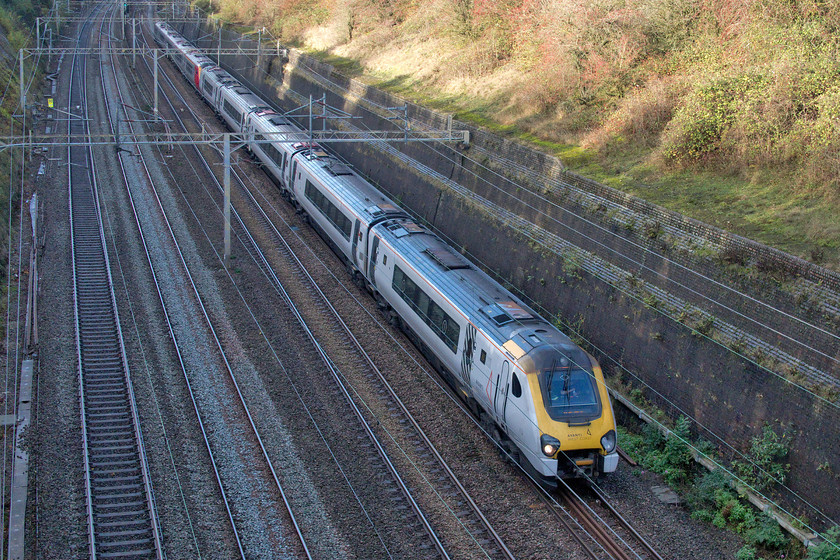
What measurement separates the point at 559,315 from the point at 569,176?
3716 millimetres

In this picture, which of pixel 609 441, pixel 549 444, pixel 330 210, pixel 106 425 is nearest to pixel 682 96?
pixel 330 210

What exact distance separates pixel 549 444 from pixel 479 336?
281 centimetres

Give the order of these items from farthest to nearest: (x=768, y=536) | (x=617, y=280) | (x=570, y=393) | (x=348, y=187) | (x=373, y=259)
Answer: (x=348, y=187)
(x=373, y=259)
(x=617, y=280)
(x=570, y=393)
(x=768, y=536)

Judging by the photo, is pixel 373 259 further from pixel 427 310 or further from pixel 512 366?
pixel 512 366

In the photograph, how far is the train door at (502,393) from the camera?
13.4 metres

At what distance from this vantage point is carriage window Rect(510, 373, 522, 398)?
1299cm

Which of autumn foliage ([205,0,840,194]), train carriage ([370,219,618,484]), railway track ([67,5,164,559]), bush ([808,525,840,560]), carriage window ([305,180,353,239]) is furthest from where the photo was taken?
carriage window ([305,180,353,239])

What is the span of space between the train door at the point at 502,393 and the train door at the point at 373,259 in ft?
22.4

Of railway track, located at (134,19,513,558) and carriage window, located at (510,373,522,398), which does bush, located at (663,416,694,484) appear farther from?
railway track, located at (134,19,513,558)

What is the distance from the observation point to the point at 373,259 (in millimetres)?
19656

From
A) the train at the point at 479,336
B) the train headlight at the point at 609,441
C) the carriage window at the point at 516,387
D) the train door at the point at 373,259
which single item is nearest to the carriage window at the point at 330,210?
the train at the point at 479,336

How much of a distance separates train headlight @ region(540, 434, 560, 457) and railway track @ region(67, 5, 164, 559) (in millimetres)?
6357

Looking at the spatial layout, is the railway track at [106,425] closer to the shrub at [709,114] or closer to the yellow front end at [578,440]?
the yellow front end at [578,440]

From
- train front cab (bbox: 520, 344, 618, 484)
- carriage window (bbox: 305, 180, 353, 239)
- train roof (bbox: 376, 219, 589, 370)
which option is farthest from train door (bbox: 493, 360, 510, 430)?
carriage window (bbox: 305, 180, 353, 239)
